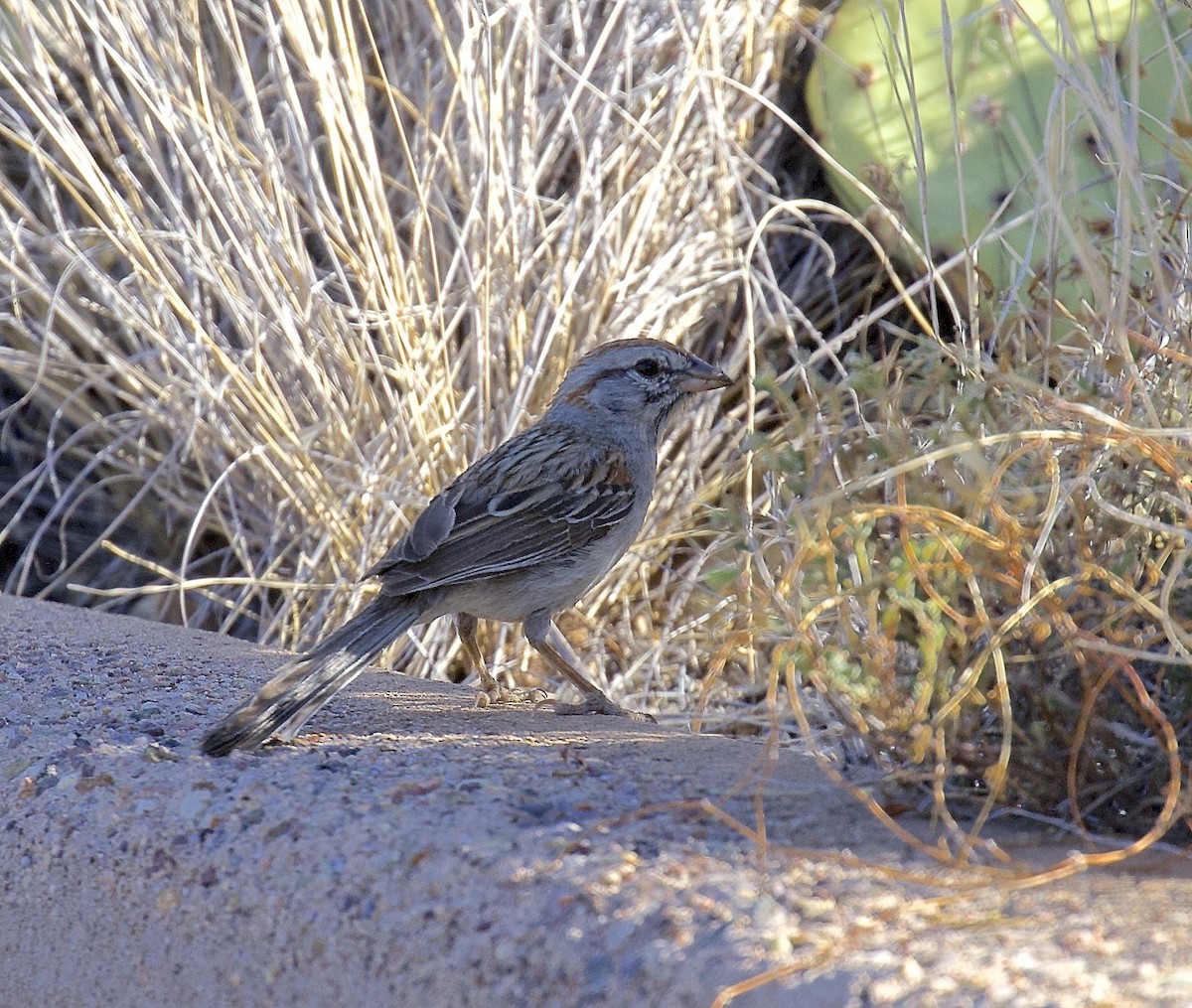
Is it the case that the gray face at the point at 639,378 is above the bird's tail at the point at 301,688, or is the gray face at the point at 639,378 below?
above

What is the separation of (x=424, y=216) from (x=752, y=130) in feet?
4.92

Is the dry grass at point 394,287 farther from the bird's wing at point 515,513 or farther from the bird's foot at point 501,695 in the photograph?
the bird's foot at point 501,695

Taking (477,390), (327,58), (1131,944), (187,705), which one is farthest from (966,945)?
(327,58)

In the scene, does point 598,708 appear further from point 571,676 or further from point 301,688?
point 301,688

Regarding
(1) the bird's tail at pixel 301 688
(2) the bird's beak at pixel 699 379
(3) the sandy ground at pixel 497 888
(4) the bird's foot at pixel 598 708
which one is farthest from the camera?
(2) the bird's beak at pixel 699 379

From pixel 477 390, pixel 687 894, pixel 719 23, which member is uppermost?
pixel 719 23

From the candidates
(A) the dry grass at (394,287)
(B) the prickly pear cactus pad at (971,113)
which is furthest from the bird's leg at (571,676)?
(B) the prickly pear cactus pad at (971,113)

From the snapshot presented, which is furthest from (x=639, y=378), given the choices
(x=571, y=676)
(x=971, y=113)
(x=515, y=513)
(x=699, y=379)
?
(x=971, y=113)

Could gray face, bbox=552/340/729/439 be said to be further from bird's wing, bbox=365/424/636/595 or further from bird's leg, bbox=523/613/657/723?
bird's leg, bbox=523/613/657/723

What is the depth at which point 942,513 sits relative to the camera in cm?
237

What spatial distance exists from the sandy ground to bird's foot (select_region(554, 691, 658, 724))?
0.54m

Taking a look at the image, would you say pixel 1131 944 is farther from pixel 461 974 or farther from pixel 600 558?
pixel 600 558

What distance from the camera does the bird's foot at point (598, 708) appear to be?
386 centimetres

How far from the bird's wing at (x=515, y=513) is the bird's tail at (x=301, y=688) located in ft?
0.78
